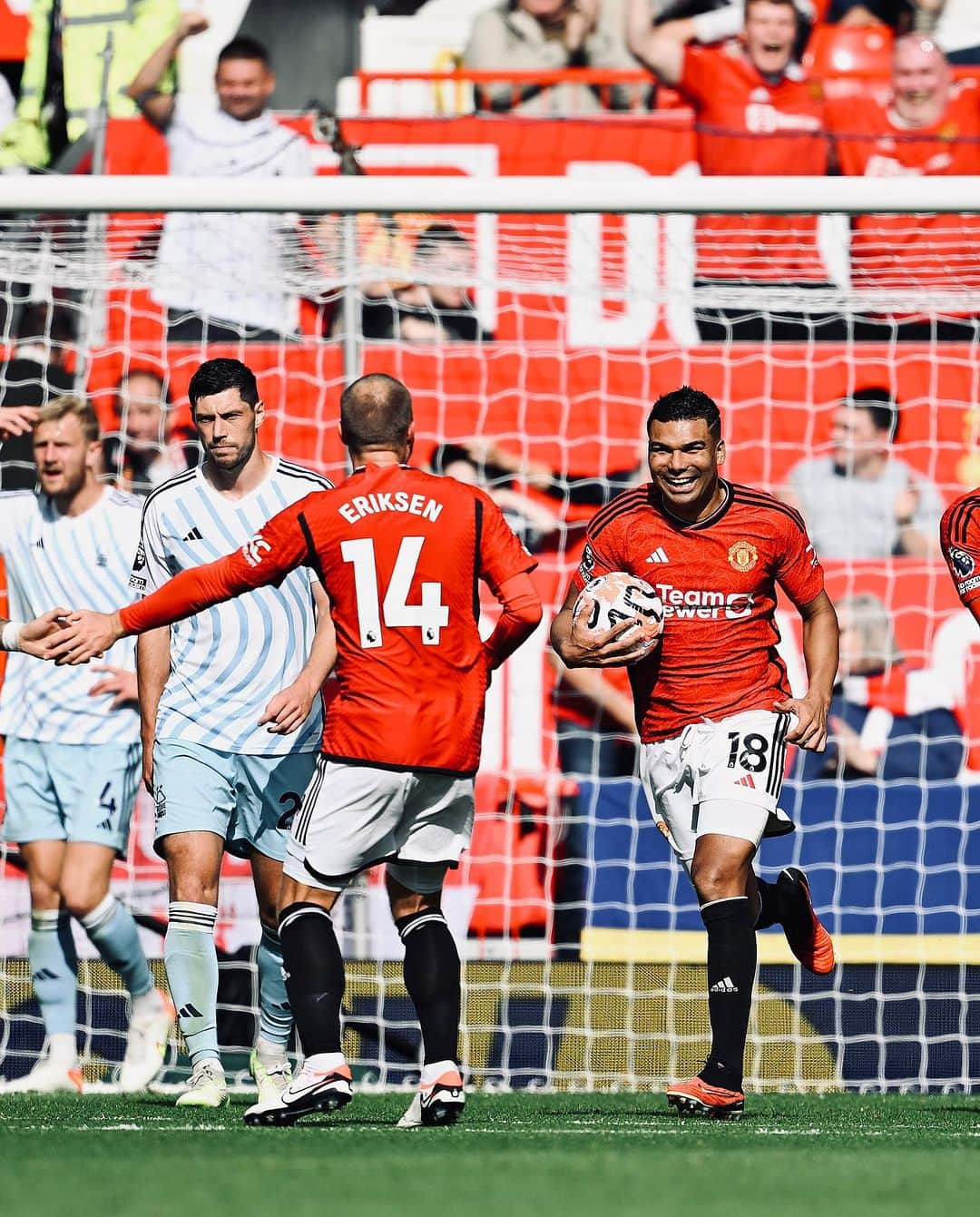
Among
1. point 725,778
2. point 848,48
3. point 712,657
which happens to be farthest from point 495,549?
point 848,48

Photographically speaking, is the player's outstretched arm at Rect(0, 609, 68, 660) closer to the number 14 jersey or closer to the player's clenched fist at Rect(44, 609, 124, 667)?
the player's clenched fist at Rect(44, 609, 124, 667)

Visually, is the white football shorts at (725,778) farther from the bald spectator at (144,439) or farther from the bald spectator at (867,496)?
the bald spectator at (867,496)

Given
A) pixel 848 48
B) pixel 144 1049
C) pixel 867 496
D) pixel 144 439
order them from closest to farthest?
pixel 144 1049 → pixel 144 439 → pixel 867 496 → pixel 848 48

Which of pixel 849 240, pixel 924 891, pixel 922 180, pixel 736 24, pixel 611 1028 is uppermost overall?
pixel 736 24

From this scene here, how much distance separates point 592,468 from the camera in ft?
30.7

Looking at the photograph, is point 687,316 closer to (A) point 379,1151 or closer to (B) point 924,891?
(B) point 924,891

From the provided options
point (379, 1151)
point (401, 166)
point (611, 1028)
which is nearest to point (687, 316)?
point (401, 166)

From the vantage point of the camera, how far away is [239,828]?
18.2ft

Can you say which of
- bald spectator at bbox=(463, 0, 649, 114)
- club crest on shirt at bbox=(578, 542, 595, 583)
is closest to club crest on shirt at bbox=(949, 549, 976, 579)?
club crest on shirt at bbox=(578, 542, 595, 583)

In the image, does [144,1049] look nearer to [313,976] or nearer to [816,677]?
[313,976]

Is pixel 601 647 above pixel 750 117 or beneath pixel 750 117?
Result: beneath

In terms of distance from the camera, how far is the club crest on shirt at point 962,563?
5.29m

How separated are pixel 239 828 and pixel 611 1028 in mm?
2295

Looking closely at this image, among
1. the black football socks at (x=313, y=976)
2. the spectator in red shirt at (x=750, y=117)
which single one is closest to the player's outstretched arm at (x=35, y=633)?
the black football socks at (x=313, y=976)
